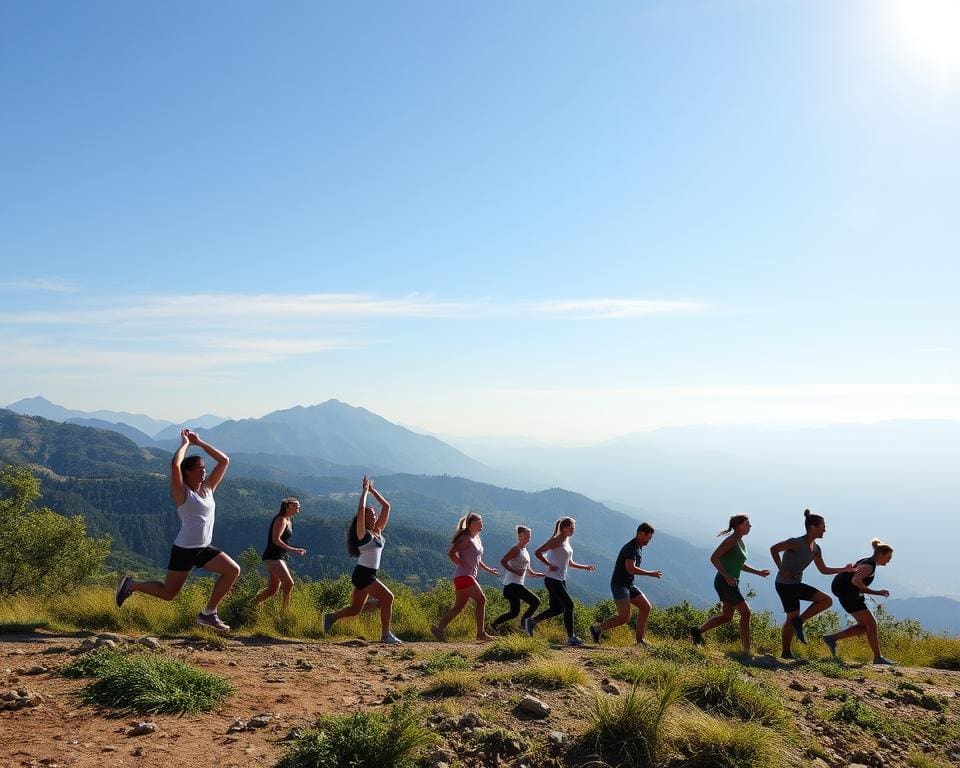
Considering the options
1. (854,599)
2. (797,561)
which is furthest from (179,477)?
(854,599)

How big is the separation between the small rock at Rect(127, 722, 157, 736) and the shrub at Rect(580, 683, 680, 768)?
3.18 meters

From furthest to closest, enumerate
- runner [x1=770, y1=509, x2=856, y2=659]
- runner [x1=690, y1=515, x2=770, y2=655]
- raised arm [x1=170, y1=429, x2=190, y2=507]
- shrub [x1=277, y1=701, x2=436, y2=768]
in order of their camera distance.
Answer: runner [x1=770, y1=509, x2=856, y2=659], runner [x1=690, y1=515, x2=770, y2=655], raised arm [x1=170, y1=429, x2=190, y2=507], shrub [x1=277, y1=701, x2=436, y2=768]

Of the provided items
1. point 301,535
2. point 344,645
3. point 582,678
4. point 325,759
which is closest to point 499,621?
point 344,645

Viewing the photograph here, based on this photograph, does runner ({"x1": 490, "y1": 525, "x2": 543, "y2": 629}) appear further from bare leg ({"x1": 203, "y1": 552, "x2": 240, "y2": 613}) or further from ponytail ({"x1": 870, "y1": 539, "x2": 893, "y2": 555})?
ponytail ({"x1": 870, "y1": 539, "x2": 893, "y2": 555})

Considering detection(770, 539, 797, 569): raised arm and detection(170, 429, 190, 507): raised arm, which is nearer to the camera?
detection(170, 429, 190, 507): raised arm

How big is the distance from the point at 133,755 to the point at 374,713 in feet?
5.32

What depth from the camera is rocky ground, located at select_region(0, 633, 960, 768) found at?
13.3 ft

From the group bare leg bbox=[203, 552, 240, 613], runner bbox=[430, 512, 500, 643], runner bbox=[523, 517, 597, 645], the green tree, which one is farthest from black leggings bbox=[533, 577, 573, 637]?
the green tree

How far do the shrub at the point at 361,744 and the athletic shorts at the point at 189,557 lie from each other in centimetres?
334

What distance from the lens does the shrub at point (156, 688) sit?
464 centimetres

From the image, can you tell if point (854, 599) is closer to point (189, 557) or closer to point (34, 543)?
point (189, 557)

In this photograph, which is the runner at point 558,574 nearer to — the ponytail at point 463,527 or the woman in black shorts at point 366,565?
the ponytail at point 463,527

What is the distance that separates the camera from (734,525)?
9.27m

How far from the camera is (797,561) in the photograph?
9414mm
